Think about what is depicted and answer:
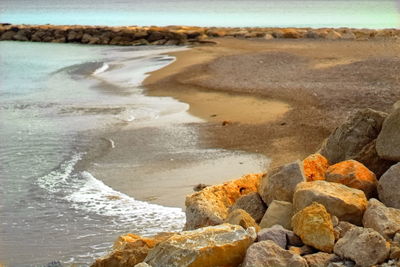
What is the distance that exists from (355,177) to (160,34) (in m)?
28.4

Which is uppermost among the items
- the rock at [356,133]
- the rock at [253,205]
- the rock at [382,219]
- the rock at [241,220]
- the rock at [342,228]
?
the rock at [356,133]

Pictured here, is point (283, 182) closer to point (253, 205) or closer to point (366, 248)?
point (253, 205)

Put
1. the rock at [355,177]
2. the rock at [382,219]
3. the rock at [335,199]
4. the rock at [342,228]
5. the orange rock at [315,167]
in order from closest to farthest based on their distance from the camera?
the rock at [382,219] → the rock at [342,228] → the rock at [335,199] → the rock at [355,177] → the orange rock at [315,167]

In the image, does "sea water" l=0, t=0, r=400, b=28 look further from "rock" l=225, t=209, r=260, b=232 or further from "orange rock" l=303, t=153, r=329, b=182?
"rock" l=225, t=209, r=260, b=232

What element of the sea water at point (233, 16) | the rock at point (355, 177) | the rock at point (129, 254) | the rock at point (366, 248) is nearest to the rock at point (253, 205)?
the rock at point (355, 177)

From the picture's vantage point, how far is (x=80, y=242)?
21.3 feet

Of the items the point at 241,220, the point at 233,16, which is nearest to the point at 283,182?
the point at 241,220

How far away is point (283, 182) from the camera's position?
16.0ft

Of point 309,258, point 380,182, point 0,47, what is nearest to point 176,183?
point 380,182

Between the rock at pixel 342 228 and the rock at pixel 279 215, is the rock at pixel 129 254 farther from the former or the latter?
the rock at pixel 342 228

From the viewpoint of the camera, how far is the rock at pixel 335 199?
432 centimetres

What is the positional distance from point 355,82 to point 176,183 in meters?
8.14

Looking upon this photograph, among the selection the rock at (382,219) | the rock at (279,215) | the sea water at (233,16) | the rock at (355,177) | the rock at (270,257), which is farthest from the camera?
the sea water at (233,16)

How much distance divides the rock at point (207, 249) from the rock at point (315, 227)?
31 centimetres
